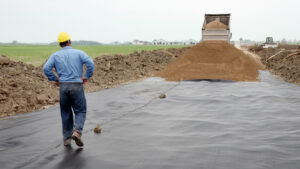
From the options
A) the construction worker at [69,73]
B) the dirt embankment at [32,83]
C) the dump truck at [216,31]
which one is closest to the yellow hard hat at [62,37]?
the construction worker at [69,73]

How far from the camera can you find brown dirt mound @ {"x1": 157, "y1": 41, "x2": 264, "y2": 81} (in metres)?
15.8

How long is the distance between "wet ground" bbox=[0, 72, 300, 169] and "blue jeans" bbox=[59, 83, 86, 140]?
1.34 ft

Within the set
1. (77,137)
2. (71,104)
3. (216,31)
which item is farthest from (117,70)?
(77,137)

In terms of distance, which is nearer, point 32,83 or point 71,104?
point 71,104

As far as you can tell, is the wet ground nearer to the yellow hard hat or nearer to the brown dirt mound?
the yellow hard hat

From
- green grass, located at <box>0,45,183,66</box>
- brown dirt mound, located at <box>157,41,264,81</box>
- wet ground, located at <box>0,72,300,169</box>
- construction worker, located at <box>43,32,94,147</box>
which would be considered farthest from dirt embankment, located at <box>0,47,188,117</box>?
green grass, located at <box>0,45,183,66</box>

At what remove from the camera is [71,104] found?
5.26 meters

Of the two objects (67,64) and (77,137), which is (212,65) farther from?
(77,137)

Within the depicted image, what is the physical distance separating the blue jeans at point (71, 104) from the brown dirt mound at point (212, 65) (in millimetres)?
10441

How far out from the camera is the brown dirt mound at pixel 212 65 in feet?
51.7

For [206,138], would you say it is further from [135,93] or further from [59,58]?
[135,93]

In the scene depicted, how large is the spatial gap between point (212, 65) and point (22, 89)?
12.4 m

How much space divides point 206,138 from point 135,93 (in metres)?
6.01

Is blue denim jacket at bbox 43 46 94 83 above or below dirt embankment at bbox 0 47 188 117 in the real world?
above
